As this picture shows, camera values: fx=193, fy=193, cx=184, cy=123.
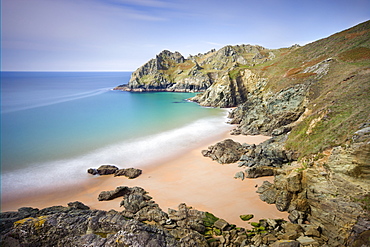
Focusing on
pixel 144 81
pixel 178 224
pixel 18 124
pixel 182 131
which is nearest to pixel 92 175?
pixel 178 224

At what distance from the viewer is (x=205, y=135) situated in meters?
34.6

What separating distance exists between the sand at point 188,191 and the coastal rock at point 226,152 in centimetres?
82

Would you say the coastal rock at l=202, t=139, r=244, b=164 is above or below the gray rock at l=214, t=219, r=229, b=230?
above

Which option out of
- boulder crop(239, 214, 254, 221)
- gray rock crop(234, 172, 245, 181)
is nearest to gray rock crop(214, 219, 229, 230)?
boulder crop(239, 214, 254, 221)

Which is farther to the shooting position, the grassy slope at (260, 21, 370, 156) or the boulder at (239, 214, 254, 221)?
the grassy slope at (260, 21, 370, 156)

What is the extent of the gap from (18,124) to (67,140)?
18866 mm

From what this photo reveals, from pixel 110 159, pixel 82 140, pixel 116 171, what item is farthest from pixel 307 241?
pixel 82 140

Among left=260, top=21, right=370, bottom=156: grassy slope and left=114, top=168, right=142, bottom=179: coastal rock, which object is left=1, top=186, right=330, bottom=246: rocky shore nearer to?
left=114, top=168, right=142, bottom=179: coastal rock

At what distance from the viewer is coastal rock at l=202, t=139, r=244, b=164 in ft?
73.9

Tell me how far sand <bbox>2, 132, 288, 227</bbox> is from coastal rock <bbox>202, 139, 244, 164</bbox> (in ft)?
2.69

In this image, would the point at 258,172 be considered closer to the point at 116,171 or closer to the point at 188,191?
the point at 188,191

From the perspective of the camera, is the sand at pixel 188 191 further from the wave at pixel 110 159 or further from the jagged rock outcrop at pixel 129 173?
the wave at pixel 110 159

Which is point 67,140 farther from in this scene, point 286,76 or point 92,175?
point 286,76

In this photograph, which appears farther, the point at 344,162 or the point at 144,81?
the point at 144,81
